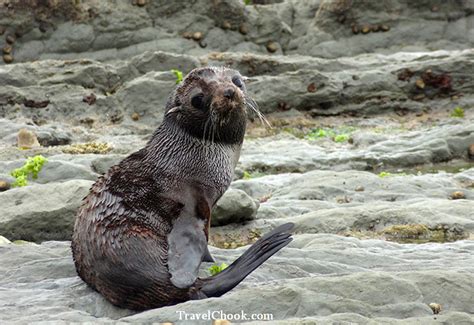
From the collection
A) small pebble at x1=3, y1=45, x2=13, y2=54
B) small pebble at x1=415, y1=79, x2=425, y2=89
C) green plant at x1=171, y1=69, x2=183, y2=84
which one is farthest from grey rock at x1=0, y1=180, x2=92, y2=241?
small pebble at x1=3, y1=45, x2=13, y2=54

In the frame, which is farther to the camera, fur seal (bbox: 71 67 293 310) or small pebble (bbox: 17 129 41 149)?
small pebble (bbox: 17 129 41 149)

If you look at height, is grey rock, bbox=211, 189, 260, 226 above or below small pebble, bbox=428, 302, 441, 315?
below

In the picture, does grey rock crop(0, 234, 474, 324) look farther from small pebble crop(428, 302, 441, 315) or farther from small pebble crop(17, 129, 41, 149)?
small pebble crop(17, 129, 41, 149)

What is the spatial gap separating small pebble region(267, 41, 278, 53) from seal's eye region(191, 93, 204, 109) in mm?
16115

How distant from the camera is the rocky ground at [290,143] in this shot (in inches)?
186

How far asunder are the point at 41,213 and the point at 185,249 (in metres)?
3.20

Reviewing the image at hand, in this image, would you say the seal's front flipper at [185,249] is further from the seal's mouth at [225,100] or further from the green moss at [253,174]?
the green moss at [253,174]

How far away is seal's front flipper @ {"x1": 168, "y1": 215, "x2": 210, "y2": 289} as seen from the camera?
15.9 feet

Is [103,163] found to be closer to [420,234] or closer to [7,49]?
[420,234]

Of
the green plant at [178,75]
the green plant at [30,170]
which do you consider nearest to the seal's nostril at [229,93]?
the green plant at [30,170]

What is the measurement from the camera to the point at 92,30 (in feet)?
64.8

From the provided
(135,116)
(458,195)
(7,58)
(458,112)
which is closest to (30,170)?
(458,195)

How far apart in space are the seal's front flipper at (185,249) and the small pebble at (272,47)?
657 inches

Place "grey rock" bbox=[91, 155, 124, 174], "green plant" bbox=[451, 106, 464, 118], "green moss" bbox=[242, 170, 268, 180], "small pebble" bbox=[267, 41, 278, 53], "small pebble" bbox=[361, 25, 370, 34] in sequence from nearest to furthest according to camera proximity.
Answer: "grey rock" bbox=[91, 155, 124, 174], "green moss" bbox=[242, 170, 268, 180], "green plant" bbox=[451, 106, 464, 118], "small pebble" bbox=[267, 41, 278, 53], "small pebble" bbox=[361, 25, 370, 34]
